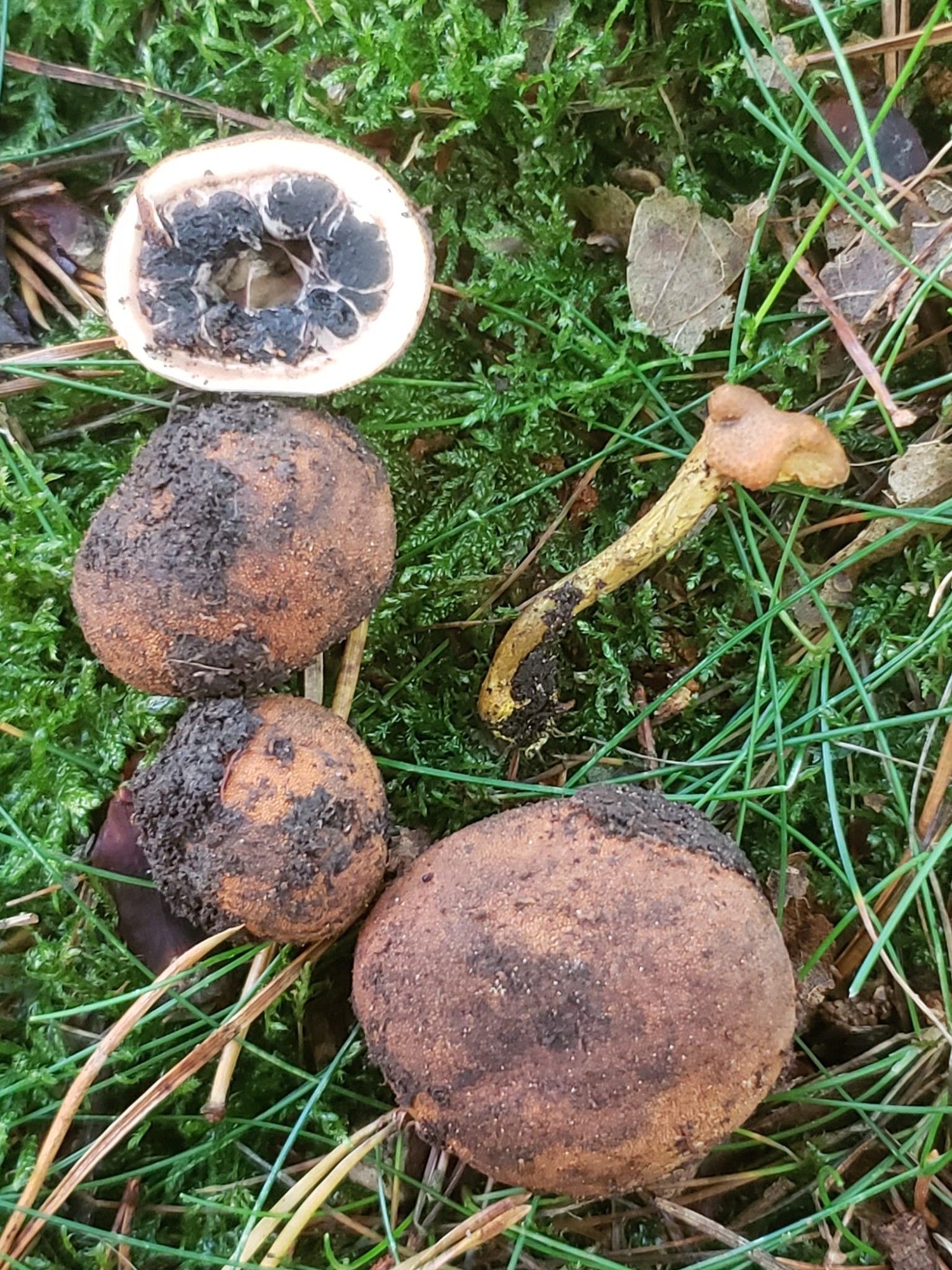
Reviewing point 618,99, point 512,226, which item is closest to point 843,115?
point 618,99

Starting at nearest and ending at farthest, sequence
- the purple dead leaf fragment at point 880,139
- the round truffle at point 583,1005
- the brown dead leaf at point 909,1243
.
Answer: the round truffle at point 583,1005, the brown dead leaf at point 909,1243, the purple dead leaf fragment at point 880,139

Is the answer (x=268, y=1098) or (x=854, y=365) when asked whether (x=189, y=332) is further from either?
(x=268, y=1098)

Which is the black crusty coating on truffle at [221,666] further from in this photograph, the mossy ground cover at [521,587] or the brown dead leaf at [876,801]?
the brown dead leaf at [876,801]

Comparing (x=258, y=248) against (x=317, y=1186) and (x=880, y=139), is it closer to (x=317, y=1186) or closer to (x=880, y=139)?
(x=880, y=139)

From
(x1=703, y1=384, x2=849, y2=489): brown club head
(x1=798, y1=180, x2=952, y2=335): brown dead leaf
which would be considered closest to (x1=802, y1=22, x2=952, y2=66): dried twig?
(x1=798, y1=180, x2=952, y2=335): brown dead leaf

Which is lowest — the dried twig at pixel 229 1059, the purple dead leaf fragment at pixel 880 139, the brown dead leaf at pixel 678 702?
the dried twig at pixel 229 1059

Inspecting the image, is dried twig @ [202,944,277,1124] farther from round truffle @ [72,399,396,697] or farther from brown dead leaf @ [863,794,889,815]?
brown dead leaf @ [863,794,889,815]

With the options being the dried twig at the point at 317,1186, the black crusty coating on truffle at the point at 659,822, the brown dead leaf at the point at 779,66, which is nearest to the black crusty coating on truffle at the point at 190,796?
the dried twig at the point at 317,1186

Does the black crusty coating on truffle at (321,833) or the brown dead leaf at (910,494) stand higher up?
the brown dead leaf at (910,494)
